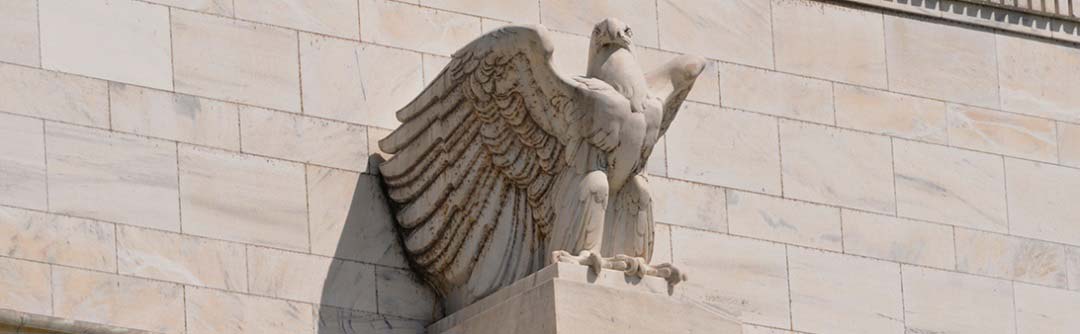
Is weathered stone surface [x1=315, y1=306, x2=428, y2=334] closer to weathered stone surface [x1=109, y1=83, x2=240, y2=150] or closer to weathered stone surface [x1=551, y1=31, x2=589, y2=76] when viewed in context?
weathered stone surface [x1=109, y1=83, x2=240, y2=150]

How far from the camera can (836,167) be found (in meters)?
22.4

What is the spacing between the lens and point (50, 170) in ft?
65.2

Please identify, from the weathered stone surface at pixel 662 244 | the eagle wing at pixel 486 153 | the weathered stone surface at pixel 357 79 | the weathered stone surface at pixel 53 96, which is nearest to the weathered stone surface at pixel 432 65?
the weathered stone surface at pixel 357 79

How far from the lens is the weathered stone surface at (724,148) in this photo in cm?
2189

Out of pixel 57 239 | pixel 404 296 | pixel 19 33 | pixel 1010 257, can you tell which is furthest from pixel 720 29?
pixel 57 239

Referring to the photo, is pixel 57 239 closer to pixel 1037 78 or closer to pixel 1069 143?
pixel 1037 78

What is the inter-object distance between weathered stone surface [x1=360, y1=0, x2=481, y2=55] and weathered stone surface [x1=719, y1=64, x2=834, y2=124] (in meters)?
1.58

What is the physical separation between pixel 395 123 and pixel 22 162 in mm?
2250

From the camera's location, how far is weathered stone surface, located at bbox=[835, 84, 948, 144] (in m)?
22.6

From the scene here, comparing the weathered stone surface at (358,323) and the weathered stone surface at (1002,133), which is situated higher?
the weathered stone surface at (1002,133)

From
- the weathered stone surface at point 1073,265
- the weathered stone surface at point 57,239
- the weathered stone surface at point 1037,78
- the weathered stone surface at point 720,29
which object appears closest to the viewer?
the weathered stone surface at point 57,239

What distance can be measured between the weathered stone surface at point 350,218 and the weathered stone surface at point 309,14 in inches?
30.8

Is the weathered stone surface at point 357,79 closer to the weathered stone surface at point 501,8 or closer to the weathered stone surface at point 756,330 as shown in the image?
the weathered stone surface at point 501,8

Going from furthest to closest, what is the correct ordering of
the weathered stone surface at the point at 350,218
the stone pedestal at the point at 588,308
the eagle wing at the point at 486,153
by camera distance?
the weathered stone surface at the point at 350,218 → the eagle wing at the point at 486,153 → the stone pedestal at the point at 588,308
